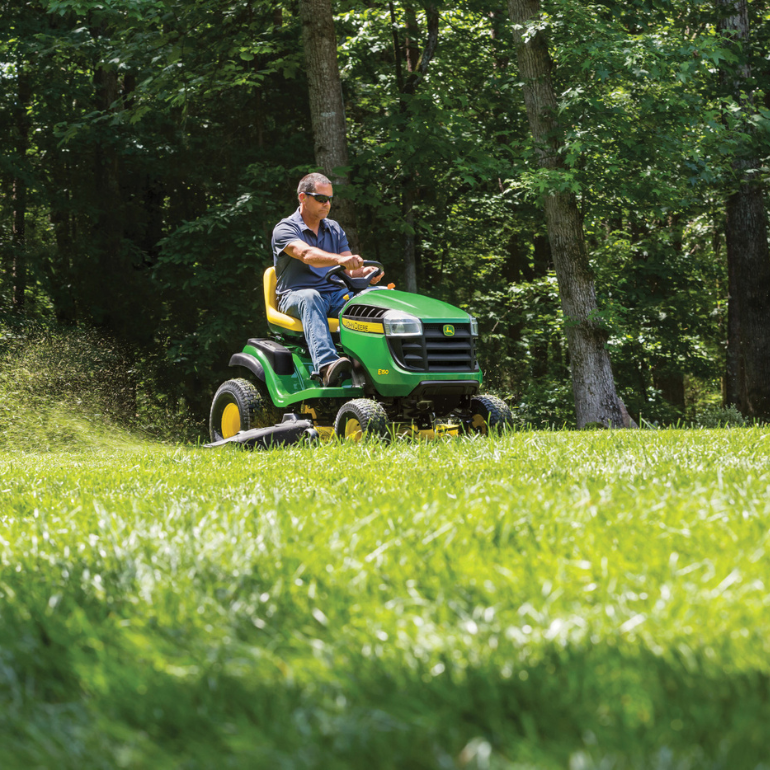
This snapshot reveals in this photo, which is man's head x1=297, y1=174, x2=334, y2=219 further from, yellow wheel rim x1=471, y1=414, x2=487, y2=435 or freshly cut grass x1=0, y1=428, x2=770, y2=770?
freshly cut grass x1=0, y1=428, x2=770, y2=770

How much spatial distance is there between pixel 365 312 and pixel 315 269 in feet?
2.73

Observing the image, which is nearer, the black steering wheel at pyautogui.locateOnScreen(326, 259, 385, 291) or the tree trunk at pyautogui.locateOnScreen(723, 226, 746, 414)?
the black steering wheel at pyautogui.locateOnScreen(326, 259, 385, 291)

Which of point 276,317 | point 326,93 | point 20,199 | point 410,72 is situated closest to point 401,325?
point 276,317

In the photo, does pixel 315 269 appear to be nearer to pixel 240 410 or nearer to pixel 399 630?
pixel 240 410

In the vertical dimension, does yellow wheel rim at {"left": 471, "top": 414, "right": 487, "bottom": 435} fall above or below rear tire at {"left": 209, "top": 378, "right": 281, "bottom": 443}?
below

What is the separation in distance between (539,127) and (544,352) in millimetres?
8934

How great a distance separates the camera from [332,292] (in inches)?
298

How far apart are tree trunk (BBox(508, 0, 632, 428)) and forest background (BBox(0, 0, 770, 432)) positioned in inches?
6.0

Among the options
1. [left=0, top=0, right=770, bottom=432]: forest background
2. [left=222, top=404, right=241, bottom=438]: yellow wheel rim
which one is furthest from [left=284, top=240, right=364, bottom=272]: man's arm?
[left=0, top=0, right=770, bottom=432]: forest background

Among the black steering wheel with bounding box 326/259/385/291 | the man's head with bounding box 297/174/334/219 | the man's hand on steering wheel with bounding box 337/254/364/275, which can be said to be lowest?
the black steering wheel with bounding box 326/259/385/291

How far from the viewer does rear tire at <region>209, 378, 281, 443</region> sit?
7863 mm

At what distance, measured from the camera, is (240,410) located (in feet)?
26.0

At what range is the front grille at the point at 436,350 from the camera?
668cm

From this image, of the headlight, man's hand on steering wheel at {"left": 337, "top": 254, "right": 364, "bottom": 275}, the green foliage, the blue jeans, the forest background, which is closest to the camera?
the headlight
